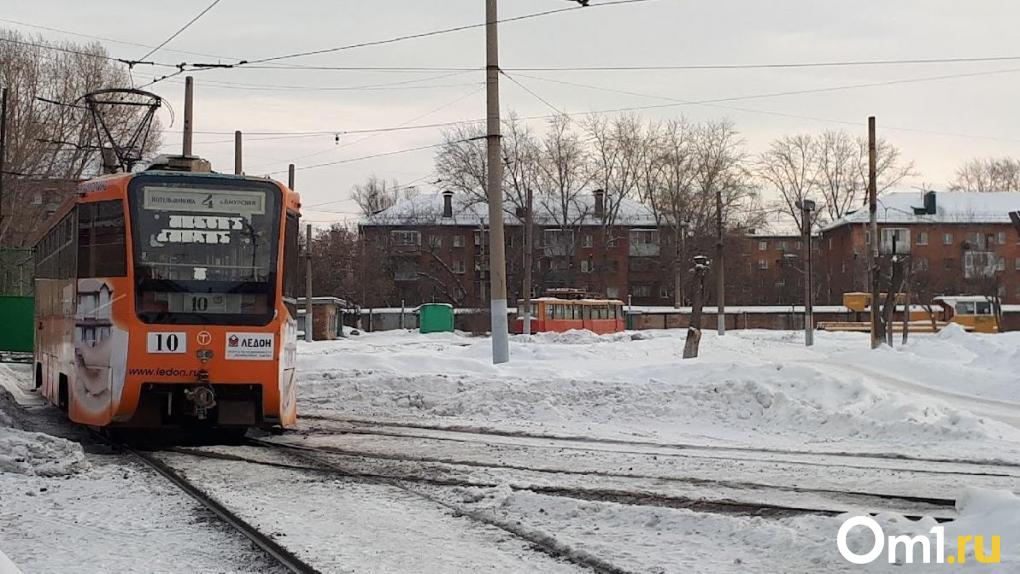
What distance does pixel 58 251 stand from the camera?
15781 mm

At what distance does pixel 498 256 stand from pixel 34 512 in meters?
13.8

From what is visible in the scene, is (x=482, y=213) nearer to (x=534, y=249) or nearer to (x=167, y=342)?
(x=534, y=249)

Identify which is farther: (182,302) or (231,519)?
(182,302)

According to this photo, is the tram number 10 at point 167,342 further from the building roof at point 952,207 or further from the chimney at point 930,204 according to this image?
the chimney at point 930,204

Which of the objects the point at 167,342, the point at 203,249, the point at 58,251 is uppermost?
Result: the point at 58,251

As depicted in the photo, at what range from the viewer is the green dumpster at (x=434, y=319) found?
192 feet

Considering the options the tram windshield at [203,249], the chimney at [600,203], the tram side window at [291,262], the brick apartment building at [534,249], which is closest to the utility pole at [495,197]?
the tram side window at [291,262]

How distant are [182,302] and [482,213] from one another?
8019cm

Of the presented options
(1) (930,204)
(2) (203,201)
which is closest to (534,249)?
(1) (930,204)

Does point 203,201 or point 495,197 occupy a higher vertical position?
point 495,197

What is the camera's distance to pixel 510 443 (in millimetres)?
13719

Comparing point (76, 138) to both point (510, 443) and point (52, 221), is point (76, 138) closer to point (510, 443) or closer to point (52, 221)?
point (52, 221)

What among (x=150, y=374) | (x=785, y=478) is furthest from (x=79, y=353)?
(x=785, y=478)

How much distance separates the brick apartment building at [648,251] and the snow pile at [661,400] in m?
63.5
